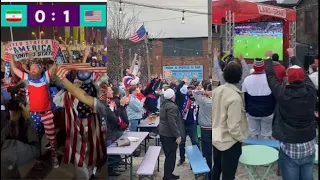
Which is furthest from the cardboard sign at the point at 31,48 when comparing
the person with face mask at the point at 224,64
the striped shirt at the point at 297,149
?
the striped shirt at the point at 297,149

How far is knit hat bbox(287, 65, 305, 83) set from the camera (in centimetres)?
268

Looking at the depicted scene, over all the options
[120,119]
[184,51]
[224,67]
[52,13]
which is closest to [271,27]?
[224,67]

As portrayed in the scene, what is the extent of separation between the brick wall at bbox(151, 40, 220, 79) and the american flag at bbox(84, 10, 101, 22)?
514mm

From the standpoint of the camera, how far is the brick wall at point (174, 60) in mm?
2753

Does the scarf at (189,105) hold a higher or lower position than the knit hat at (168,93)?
lower

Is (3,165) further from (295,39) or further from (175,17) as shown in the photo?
(295,39)

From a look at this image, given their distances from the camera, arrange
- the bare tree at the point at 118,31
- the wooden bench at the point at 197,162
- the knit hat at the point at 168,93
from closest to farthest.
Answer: the bare tree at the point at 118,31, the knit hat at the point at 168,93, the wooden bench at the point at 197,162

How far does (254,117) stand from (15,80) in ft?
5.17

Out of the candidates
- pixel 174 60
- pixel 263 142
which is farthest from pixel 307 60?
pixel 174 60

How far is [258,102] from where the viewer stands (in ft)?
9.20

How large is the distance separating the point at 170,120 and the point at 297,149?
130 centimetres

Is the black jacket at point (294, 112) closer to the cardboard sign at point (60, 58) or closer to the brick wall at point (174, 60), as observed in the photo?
the brick wall at point (174, 60)

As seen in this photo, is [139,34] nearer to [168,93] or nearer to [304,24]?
[168,93]

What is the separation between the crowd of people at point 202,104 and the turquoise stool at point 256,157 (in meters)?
0.04
